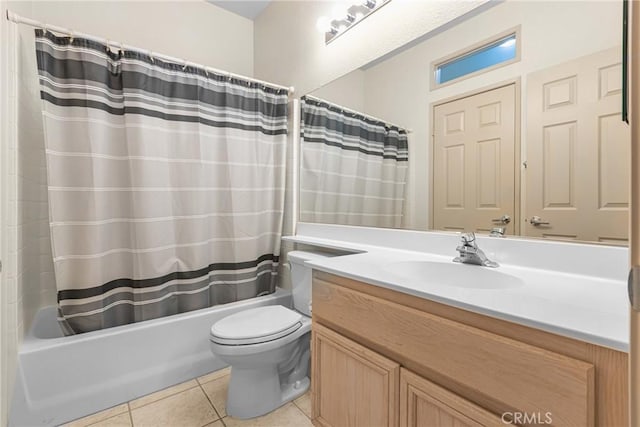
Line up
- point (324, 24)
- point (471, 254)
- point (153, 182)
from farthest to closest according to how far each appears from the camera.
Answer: point (324, 24), point (153, 182), point (471, 254)

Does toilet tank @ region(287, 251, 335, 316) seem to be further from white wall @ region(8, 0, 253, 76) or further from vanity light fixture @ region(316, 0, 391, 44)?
white wall @ region(8, 0, 253, 76)

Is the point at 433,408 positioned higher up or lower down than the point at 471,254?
lower down

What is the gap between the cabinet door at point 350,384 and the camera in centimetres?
85

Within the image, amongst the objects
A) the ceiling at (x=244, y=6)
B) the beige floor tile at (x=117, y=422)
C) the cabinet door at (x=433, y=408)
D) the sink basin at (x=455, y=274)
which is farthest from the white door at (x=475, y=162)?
the ceiling at (x=244, y=6)

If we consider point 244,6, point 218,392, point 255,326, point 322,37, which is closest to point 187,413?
point 218,392

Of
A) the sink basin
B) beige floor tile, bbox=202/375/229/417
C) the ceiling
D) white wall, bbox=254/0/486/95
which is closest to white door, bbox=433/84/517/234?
the sink basin

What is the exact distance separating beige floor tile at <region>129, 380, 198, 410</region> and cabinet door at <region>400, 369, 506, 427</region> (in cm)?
127

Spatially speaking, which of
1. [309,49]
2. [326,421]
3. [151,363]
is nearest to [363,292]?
[326,421]

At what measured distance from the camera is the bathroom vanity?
531mm

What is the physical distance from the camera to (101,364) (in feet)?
4.63

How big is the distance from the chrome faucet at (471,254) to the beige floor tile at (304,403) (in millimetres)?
1016

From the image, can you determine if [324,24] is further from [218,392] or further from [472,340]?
[218,392]

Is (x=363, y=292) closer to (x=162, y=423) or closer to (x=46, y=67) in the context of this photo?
(x=162, y=423)

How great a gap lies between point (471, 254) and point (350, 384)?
2.04ft
